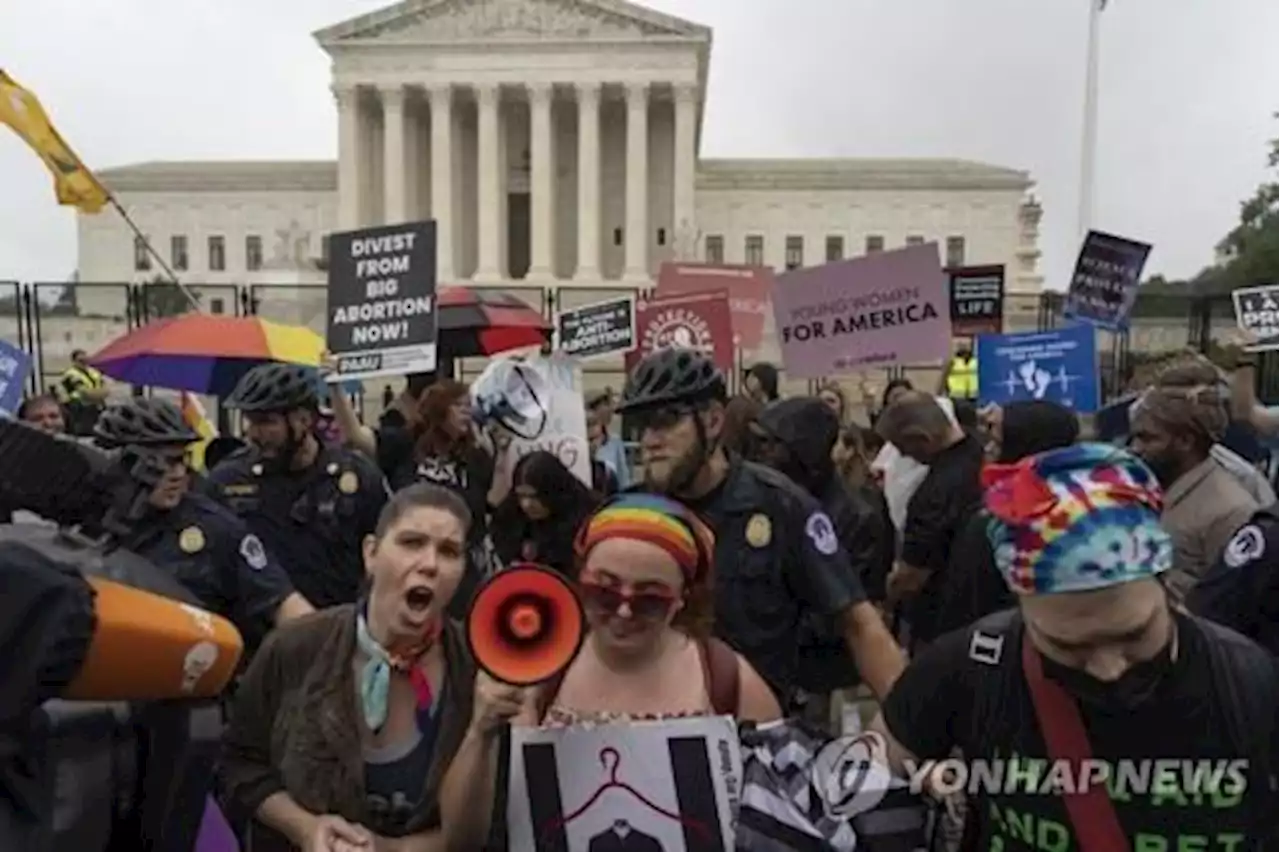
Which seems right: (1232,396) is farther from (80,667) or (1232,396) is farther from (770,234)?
(770,234)

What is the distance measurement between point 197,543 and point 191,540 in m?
0.03

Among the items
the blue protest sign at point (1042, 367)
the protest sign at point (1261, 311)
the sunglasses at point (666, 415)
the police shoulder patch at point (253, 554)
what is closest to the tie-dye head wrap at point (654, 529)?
the sunglasses at point (666, 415)

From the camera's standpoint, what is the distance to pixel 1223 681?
2080 millimetres

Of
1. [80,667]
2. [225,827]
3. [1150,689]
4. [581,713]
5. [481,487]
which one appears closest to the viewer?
[80,667]

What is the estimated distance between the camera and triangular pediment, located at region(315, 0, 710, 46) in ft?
228

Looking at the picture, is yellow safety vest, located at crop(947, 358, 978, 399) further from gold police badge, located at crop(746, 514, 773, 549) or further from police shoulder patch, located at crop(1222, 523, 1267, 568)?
police shoulder patch, located at crop(1222, 523, 1267, 568)

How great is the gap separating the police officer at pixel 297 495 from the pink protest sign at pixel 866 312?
10.9 ft

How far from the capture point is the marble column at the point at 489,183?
70312 mm

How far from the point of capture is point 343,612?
→ 115 inches

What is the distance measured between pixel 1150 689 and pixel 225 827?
6.20 feet

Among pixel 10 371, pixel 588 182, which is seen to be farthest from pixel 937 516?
pixel 588 182

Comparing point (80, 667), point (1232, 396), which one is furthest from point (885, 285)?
point (80, 667)

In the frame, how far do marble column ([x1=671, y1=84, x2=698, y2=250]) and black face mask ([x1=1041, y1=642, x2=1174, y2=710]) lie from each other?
6907 cm

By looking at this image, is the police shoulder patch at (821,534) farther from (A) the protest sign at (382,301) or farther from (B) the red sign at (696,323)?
(B) the red sign at (696,323)
